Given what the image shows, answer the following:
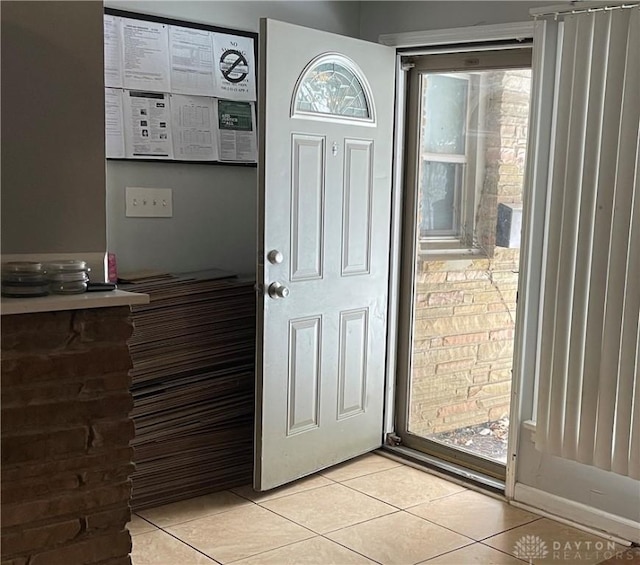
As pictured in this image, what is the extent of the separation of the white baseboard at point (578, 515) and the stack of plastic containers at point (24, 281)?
2.26 m

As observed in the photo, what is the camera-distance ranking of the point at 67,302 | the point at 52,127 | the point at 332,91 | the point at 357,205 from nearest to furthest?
1. the point at 67,302
2. the point at 52,127
3. the point at 332,91
4. the point at 357,205

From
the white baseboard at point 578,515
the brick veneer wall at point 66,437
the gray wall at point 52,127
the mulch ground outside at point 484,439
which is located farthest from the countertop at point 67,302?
the mulch ground outside at point 484,439

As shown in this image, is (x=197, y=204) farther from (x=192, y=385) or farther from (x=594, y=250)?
(x=594, y=250)

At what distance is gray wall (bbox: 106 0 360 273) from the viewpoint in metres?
3.39

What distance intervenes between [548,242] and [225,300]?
52.7 inches

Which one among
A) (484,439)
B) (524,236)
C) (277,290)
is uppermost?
(524,236)

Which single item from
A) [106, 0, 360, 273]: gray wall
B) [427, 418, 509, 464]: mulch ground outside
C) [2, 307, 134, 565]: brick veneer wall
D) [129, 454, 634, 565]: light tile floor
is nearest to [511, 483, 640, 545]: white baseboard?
[129, 454, 634, 565]: light tile floor

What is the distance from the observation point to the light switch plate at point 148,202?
340cm

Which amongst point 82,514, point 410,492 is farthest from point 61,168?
point 410,492

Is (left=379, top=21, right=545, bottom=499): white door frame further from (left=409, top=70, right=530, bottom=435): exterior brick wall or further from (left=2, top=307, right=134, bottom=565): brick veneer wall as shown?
(left=2, top=307, right=134, bottom=565): brick veneer wall

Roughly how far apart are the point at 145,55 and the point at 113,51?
143 mm

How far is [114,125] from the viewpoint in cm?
330

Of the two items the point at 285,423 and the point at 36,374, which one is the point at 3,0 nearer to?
the point at 36,374

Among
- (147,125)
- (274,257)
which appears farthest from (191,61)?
(274,257)
